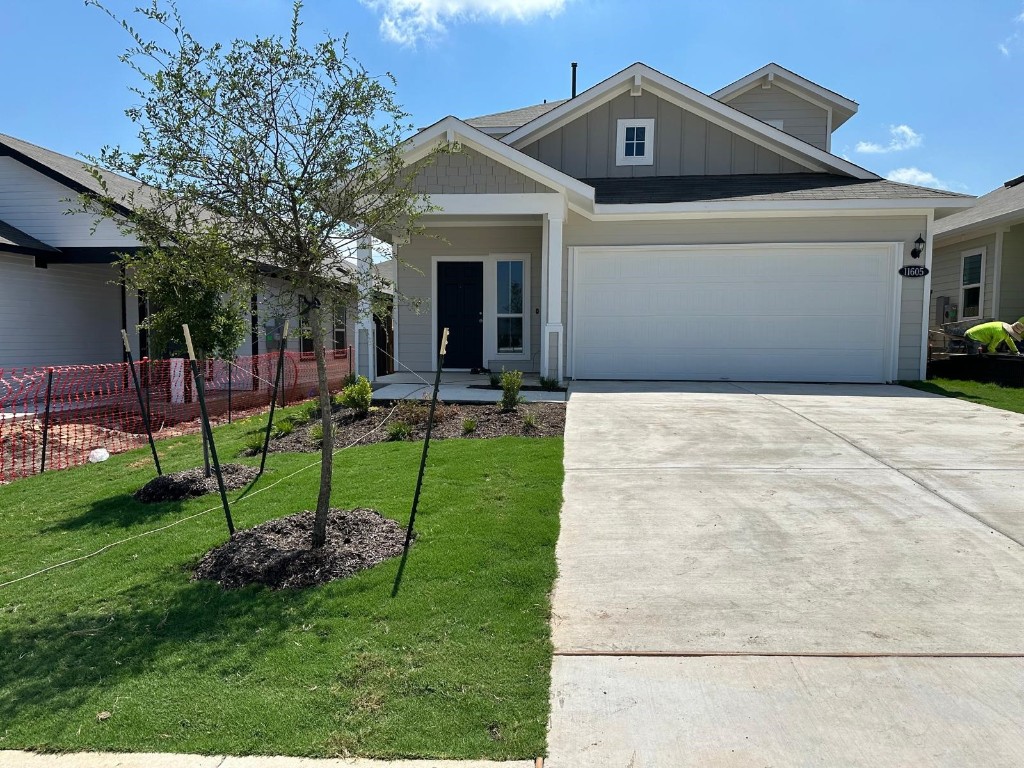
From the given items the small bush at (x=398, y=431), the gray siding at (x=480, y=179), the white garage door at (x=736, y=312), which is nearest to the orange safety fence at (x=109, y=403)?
the small bush at (x=398, y=431)

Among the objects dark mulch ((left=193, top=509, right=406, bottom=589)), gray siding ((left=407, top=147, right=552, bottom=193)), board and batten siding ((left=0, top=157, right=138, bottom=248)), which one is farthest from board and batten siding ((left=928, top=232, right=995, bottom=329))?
board and batten siding ((left=0, top=157, right=138, bottom=248))

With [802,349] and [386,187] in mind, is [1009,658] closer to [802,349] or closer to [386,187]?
[386,187]

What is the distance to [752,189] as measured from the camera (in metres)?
12.1

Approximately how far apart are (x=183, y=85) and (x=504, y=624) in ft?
11.5

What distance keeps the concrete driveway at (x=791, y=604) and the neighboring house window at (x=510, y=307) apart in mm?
6690

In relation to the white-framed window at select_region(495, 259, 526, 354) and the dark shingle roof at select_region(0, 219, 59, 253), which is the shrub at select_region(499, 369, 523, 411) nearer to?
the white-framed window at select_region(495, 259, 526, 354)

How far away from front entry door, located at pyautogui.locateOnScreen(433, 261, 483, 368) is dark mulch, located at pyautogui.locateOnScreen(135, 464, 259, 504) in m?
7.64

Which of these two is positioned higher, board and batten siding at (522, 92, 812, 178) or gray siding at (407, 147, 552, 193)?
board and batten siding at (522, 92, 812, 178)

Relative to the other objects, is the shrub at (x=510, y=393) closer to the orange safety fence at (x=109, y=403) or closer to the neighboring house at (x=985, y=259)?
the orange safety fence at (x=109, y=403)

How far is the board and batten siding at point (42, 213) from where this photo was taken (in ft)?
41.4

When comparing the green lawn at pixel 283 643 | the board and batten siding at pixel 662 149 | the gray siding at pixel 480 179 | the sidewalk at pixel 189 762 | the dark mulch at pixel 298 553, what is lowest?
the sidewalk at pixel 189 762

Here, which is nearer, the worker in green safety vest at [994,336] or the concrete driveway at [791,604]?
the concrete driveway at [791,604]

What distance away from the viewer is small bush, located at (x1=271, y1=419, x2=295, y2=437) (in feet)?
27.4

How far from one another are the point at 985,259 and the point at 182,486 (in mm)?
17312
